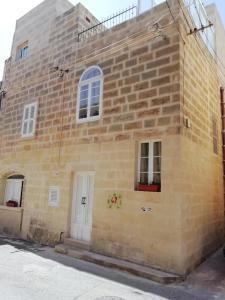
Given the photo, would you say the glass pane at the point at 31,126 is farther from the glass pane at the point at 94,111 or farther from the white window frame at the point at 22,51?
the white window frame at the point at 22,51

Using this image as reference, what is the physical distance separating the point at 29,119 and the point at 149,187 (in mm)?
5915

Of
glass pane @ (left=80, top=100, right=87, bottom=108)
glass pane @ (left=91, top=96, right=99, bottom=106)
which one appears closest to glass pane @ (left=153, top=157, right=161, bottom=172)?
glass pane @ (left=91, top=96, right=99, bottom=106)

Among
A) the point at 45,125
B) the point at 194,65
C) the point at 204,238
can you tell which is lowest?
the point at 204,238

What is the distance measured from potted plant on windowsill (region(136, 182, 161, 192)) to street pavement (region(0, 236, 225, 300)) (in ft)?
6.26

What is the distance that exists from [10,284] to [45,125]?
18.0 ft

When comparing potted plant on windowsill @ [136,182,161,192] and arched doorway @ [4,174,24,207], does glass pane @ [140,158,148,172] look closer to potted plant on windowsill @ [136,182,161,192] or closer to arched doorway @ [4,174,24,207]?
potted plant on windowsill @ [136,182,161,192]

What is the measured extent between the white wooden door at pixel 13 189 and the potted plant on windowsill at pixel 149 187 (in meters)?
5.52

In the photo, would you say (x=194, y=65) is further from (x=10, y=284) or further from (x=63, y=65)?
(x=10, y=284)

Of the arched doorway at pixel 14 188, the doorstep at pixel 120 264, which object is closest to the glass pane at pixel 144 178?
the doorstep at pixel 120 264

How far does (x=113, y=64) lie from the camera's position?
24.6 ft

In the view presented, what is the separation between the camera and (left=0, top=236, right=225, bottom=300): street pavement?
4.46m

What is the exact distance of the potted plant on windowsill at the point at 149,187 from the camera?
19.5 ft

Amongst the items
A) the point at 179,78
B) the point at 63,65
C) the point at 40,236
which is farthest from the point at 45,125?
the point at 179,78

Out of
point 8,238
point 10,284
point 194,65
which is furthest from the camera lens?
point 8,238
